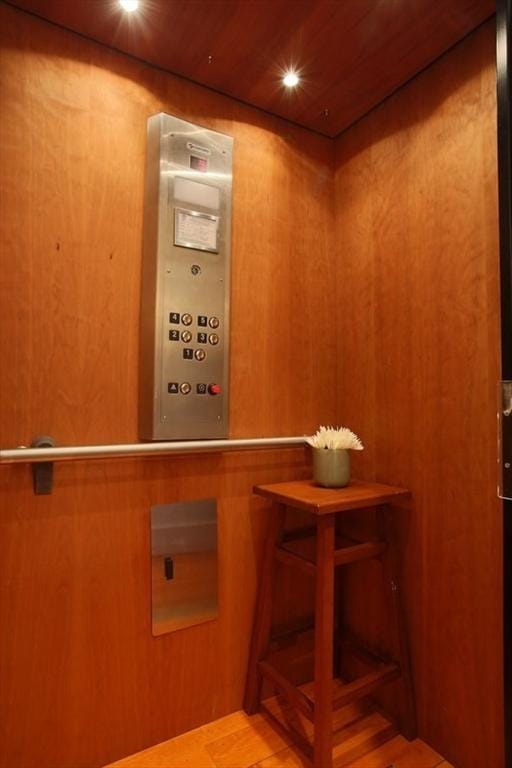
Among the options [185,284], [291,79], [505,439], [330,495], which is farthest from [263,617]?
[291,79]

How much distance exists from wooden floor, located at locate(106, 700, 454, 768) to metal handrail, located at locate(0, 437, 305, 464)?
3.19 ft

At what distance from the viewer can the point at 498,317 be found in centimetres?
128

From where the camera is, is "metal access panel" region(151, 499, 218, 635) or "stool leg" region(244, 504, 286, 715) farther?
"stool leg" region(244, 504, 286, 715)

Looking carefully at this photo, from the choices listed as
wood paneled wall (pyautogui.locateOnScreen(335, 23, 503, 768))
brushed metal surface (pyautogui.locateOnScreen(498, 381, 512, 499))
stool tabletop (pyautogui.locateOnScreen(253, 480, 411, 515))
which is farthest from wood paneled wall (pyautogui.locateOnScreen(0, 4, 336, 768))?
brushed metal surface (pyautogui.locateOnScreen(498, 381, 512, 499))

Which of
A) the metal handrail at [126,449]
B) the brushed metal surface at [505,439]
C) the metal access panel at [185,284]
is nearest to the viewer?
the brushed metal surface at [505,439]

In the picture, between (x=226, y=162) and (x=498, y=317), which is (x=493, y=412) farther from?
(x=226, y=162)

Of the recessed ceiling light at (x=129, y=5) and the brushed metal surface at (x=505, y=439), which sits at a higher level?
the recessed ceiling light at (x=129, y=5)

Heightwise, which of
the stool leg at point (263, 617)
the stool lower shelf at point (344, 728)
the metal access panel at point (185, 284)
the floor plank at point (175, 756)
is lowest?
the floor plank at point (175, 756)

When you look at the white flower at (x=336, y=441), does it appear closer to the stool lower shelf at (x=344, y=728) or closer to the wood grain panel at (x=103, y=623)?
the wood grain panel at (x=103, y=623)

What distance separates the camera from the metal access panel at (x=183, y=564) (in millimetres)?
1444

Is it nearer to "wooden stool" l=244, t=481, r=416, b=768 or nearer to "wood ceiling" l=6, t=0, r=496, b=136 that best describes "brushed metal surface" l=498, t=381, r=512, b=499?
"wooden stool" l=244, t=481, r=416, b=768

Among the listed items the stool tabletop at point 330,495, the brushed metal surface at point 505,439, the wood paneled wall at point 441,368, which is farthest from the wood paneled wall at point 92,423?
the brushed metal surface at point 505,439

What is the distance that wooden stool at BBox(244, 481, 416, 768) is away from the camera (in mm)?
1273

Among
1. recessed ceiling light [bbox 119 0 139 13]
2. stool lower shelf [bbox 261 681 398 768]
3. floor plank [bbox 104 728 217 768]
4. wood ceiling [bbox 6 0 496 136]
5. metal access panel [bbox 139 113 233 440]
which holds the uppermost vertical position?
wood ceiling [bbox 6 0 496 136]
